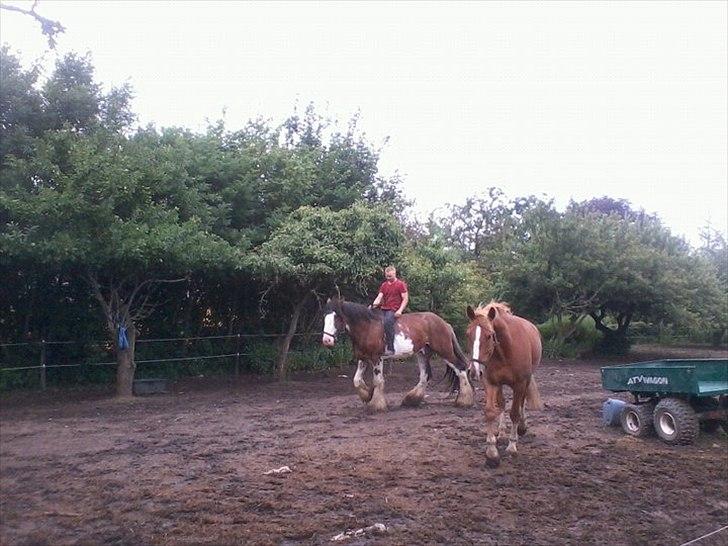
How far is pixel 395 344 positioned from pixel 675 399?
441 centimetres

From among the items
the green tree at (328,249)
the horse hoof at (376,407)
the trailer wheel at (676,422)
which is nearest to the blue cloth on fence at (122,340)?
the green tree at (328,249)

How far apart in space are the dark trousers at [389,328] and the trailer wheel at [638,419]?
3.80m

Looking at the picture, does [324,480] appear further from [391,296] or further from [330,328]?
[391,296]

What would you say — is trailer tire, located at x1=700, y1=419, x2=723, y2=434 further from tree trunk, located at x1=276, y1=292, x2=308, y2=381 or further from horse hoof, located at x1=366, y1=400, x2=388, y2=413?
tree trunk, located at x1=276, y1=292, x2=308, y2=381

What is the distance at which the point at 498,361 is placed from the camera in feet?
26.5

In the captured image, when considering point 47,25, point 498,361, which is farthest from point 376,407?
point 47,25

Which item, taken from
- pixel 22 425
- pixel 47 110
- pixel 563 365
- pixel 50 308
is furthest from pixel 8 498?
pixel 563 365

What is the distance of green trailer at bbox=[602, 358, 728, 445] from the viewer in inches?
358

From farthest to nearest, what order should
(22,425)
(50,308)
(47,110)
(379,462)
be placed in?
(47,110) < (50,308) < (379,462) < (22,425)

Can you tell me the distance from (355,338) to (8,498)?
716cm

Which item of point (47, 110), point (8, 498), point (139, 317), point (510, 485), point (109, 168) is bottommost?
point (510, 485)

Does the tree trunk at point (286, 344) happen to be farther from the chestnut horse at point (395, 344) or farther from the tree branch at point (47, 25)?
the tree branch at point (47, 25)

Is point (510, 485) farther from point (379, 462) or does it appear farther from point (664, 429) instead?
point (664, 429)

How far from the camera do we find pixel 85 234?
9.97 m
